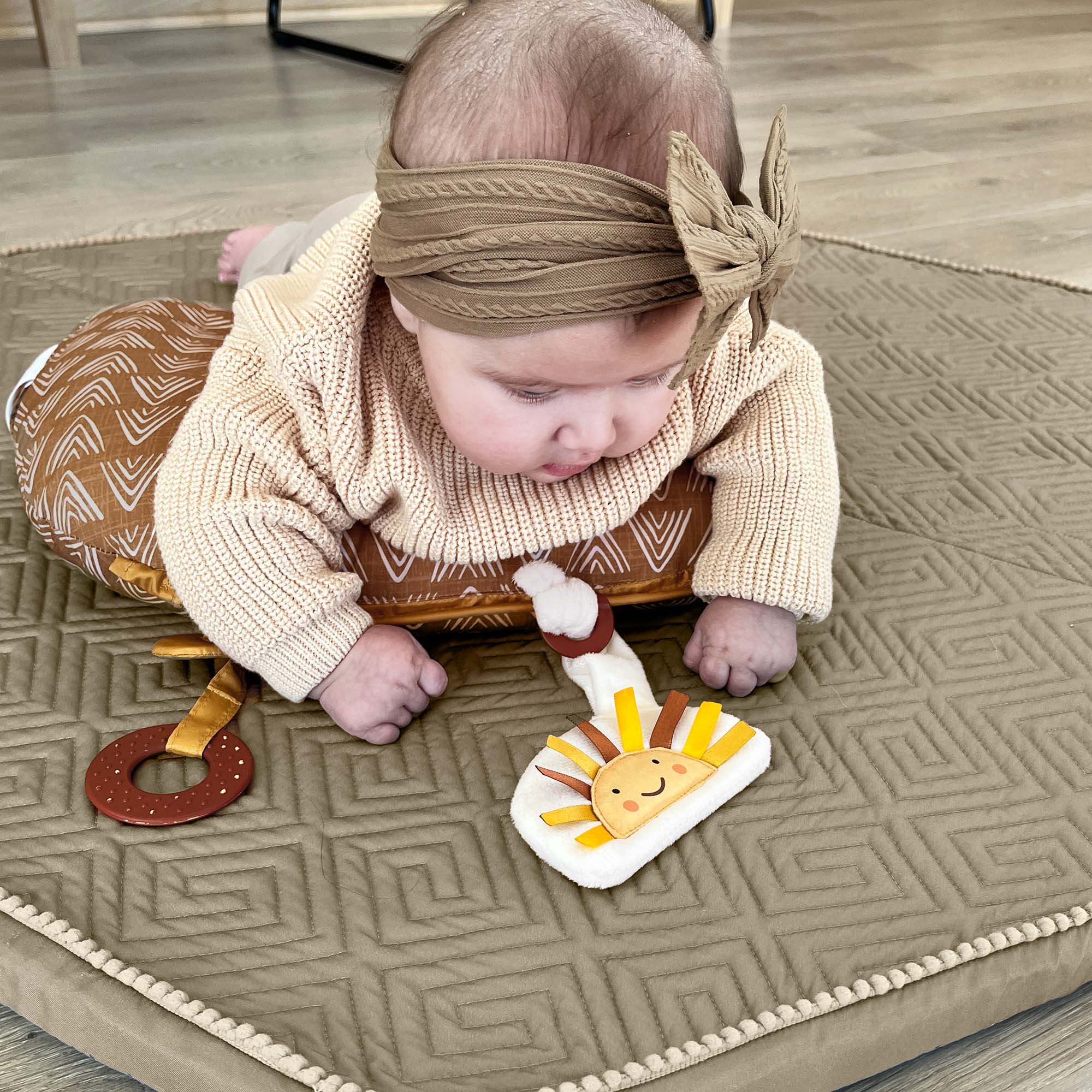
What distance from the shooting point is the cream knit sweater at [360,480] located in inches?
30.9

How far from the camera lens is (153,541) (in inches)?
33.6

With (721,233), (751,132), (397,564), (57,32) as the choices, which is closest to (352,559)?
(397,564)

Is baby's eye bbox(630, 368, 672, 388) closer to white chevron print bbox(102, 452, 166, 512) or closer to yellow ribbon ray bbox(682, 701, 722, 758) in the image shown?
yellow ribbon ray bbox(682, 701, 722, 758)

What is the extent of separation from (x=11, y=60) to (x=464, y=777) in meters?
2.10

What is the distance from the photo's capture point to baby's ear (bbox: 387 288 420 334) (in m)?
0.78

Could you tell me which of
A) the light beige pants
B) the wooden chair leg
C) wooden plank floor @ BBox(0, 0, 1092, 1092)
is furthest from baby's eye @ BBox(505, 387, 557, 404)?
the wooden chair leg

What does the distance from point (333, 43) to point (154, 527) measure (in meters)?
1.95

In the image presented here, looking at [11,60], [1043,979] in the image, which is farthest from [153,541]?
[11,60]

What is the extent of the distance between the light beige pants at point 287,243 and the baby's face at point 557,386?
461 mm

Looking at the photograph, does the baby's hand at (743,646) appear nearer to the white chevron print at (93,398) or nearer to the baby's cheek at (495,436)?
the baby's cheek at (495,436)

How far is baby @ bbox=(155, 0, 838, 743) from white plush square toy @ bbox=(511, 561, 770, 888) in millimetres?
61

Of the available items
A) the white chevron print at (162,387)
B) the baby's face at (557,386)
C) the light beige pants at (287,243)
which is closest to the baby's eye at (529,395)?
the baby's face at (557,386)

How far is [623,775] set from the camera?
0.73 meters

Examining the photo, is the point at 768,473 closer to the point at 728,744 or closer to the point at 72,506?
the point at 728,744
